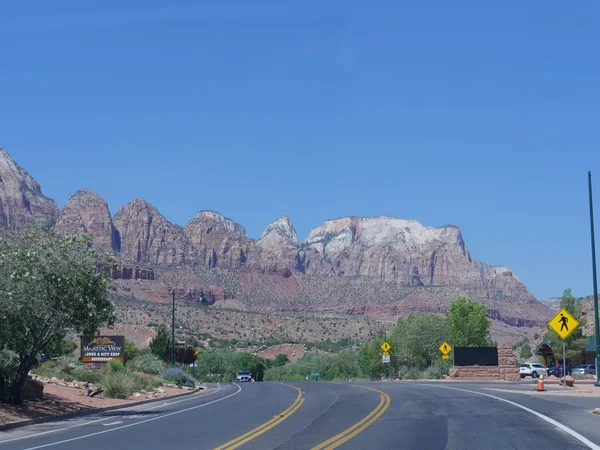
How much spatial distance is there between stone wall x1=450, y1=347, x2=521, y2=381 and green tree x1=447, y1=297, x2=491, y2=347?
19506 millimetres

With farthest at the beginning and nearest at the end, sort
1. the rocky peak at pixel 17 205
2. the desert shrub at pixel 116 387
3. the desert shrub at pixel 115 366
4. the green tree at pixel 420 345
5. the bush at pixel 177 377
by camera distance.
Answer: the rocky peak at pixel 17 205 → the green tree at pixel 420 345 → the bush at pixel 177 377 → the desert shrub at pixel 115 366 → the desert shrub at pixel 116 387

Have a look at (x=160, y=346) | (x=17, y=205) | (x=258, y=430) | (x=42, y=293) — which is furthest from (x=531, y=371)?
(x=17, y=205)

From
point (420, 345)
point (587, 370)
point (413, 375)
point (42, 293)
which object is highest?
point (420, 345)

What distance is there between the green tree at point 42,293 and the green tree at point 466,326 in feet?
183

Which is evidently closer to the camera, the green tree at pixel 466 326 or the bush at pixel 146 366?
the bush at pixel 146 366

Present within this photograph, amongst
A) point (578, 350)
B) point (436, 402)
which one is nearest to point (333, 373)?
point (578, 350)

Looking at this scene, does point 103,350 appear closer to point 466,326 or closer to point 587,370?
point 587,370

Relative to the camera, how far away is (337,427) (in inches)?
820

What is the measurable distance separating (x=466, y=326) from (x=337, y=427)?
61.2 metres

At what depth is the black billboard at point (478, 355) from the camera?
59.8m

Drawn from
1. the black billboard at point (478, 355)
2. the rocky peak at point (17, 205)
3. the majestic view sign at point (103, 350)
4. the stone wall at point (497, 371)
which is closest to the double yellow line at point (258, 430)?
the majestic view sign at point (103, 350)

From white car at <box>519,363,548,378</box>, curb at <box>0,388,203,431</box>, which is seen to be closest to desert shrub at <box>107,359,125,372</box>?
curb at <box>0,388,203,431</box>

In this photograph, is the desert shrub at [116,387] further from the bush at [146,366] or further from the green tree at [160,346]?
the green tree at [160,346]

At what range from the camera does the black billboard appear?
59.8m
